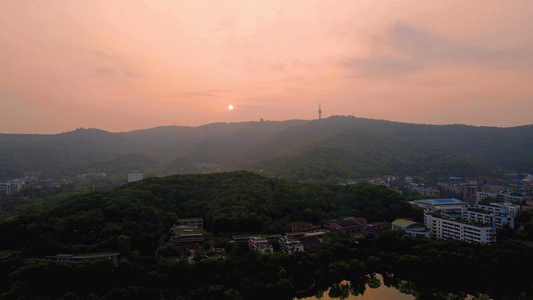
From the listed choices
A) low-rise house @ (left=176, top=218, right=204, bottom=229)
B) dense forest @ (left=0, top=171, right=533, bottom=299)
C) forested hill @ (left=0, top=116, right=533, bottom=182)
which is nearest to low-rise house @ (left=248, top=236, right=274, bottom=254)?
dense forest @ (left=0, top=171, right=533, bottom=299)

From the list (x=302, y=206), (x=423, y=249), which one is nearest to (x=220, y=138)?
(x=302, y=206)

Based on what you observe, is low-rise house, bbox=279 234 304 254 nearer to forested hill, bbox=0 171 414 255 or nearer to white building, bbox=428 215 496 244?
forested hill, bbox=0 171 414 255

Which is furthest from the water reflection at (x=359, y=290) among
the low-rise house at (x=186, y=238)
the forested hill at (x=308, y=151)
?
the forested hill at (x=308, y=151)

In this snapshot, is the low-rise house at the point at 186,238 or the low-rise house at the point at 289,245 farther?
the low-rise house at the point at 186,238

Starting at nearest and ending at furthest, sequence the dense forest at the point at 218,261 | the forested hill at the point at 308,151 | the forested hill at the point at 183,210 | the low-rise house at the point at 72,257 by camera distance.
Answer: the dense forest at the point at 218,261 → the low-rise house at the point at 72,257 → the forested hill at the point at 183,210 → the forested hill at the point at 308,151

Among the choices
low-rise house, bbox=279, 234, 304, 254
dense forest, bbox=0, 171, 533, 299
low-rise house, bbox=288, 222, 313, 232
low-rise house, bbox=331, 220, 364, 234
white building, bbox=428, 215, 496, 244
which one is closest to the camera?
dense forest, bbox=0, 171, 533, 299

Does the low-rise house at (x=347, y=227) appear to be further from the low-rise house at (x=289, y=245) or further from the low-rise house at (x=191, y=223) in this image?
the low-rise house at (x=191, y=223)

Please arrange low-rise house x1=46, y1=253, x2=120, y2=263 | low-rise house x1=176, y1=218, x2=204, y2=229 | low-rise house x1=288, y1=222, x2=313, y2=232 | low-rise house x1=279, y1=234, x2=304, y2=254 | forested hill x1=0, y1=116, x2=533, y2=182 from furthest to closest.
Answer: forested hill x1=0, y1=116, x2=533, y2=182
low-rise house x1=176, y1=218, x2=204, y2=229
low-rise house x1=288, y1=222, x2=313, y2=232
low-rise house x1=279, y1=234, x2=304, y2=254
low-rise house x1=46, y1=253, x2=120, y2=263

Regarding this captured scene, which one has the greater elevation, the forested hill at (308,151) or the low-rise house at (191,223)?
the forested hill at (308,151)
